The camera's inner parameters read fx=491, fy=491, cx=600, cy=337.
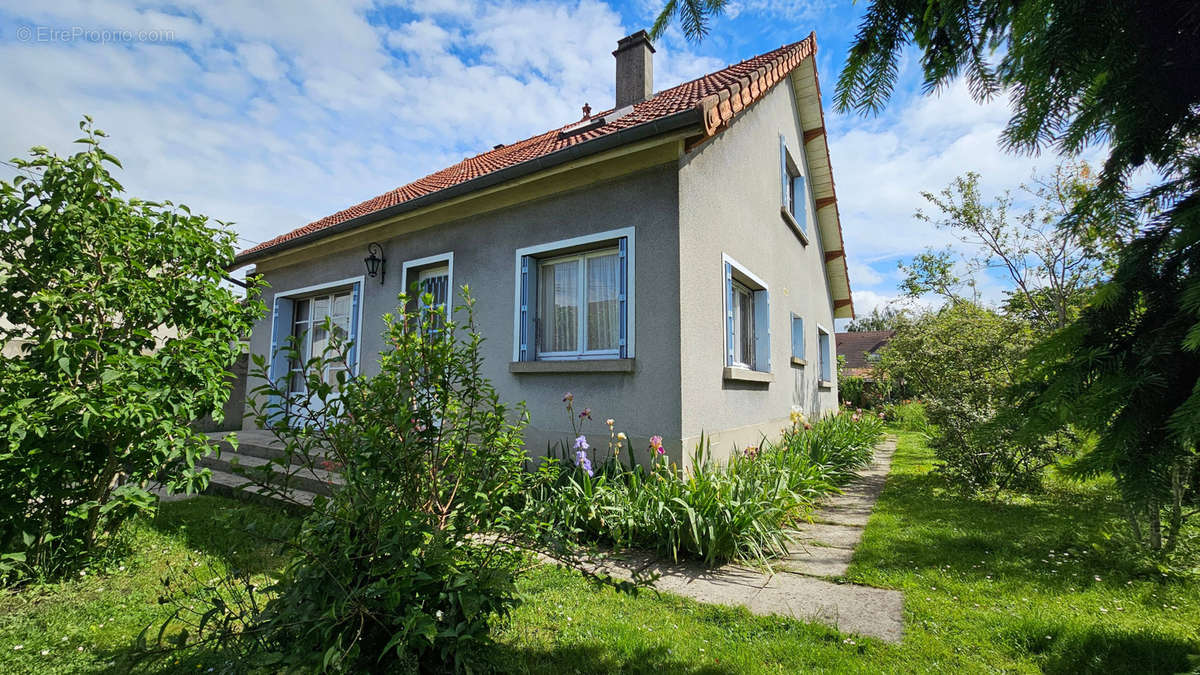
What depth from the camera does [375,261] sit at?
705cm

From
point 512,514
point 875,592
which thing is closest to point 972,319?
point 875,592

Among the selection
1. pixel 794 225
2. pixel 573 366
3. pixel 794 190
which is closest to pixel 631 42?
pixel 794 190

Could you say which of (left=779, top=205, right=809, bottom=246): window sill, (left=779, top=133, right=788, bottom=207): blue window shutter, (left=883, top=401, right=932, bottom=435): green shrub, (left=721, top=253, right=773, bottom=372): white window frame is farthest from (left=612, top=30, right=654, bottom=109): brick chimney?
(left=883, top=401, right=932, bottom=435): green shrub

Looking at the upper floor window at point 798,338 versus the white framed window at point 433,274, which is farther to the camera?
the upper floor window at point 798,338

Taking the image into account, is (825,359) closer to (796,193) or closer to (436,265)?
(796,193)

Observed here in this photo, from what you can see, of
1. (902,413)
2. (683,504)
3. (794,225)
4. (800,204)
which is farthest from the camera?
(902,413)

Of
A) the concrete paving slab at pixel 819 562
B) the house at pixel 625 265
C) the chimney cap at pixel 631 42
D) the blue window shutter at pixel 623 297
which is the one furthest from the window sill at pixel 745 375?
the chimney cap at pixel 631 42

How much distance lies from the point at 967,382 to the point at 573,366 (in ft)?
18.0

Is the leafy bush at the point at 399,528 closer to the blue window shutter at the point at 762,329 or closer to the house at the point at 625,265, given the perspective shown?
the house at the point at 625,265

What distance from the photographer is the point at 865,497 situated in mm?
5969

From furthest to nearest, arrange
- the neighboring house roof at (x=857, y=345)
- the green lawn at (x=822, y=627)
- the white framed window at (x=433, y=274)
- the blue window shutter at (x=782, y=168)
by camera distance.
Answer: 1. the neighboring house roof at (x=857, y=345)
2. the blue window shutter at (x=782, y=168)
3. the white framed window at (x=433, y=274)
4. the green lawn at (x=822, y=627)

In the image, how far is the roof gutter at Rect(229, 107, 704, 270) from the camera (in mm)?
4410

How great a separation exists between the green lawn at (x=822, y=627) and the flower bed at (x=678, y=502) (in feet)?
2.23

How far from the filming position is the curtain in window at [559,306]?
5.59m
